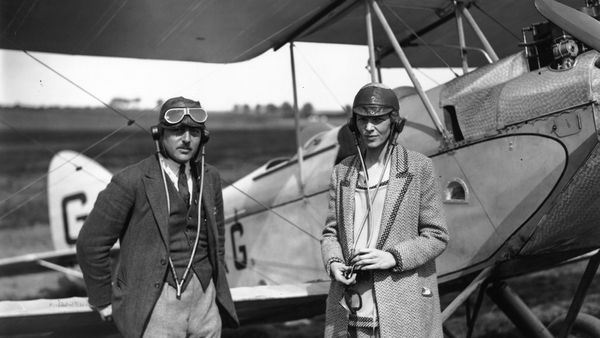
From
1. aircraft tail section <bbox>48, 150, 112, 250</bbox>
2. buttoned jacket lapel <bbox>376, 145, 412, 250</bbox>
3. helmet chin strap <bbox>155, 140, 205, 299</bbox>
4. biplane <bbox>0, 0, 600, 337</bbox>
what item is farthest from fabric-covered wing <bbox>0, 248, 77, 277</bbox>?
buttoned jacket lapel <bbox>376, 145, 412, 250</bbox>

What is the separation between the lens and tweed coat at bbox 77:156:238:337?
2363 millimetres

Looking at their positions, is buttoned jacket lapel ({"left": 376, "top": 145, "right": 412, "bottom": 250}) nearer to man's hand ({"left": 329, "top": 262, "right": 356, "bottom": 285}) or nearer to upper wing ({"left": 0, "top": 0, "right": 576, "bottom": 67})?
man's hand ({"left": 329, "top": 262, "right": 356, "bottom": 285})

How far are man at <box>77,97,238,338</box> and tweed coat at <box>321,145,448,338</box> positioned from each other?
49cm

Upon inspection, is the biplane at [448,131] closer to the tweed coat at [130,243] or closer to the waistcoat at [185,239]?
the tweed coat at [130,243]

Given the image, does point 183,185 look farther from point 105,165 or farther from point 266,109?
point 266,109

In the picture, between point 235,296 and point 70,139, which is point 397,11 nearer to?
point 235,296

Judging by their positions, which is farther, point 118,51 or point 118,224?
point 118,51

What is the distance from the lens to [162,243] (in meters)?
2.41

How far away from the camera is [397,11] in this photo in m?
4.92

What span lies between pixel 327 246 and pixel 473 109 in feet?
5.40

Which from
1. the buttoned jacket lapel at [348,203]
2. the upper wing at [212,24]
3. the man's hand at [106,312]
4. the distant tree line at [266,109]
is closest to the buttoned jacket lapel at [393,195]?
the buttoned jacket lapel at [348,203]

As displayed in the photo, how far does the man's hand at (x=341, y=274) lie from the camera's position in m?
2.16

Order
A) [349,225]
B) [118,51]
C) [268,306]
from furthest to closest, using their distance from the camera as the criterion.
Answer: [118,51] < [268,306] < [349,225]

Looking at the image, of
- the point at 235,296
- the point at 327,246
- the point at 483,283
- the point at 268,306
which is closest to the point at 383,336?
the point at 327,246
